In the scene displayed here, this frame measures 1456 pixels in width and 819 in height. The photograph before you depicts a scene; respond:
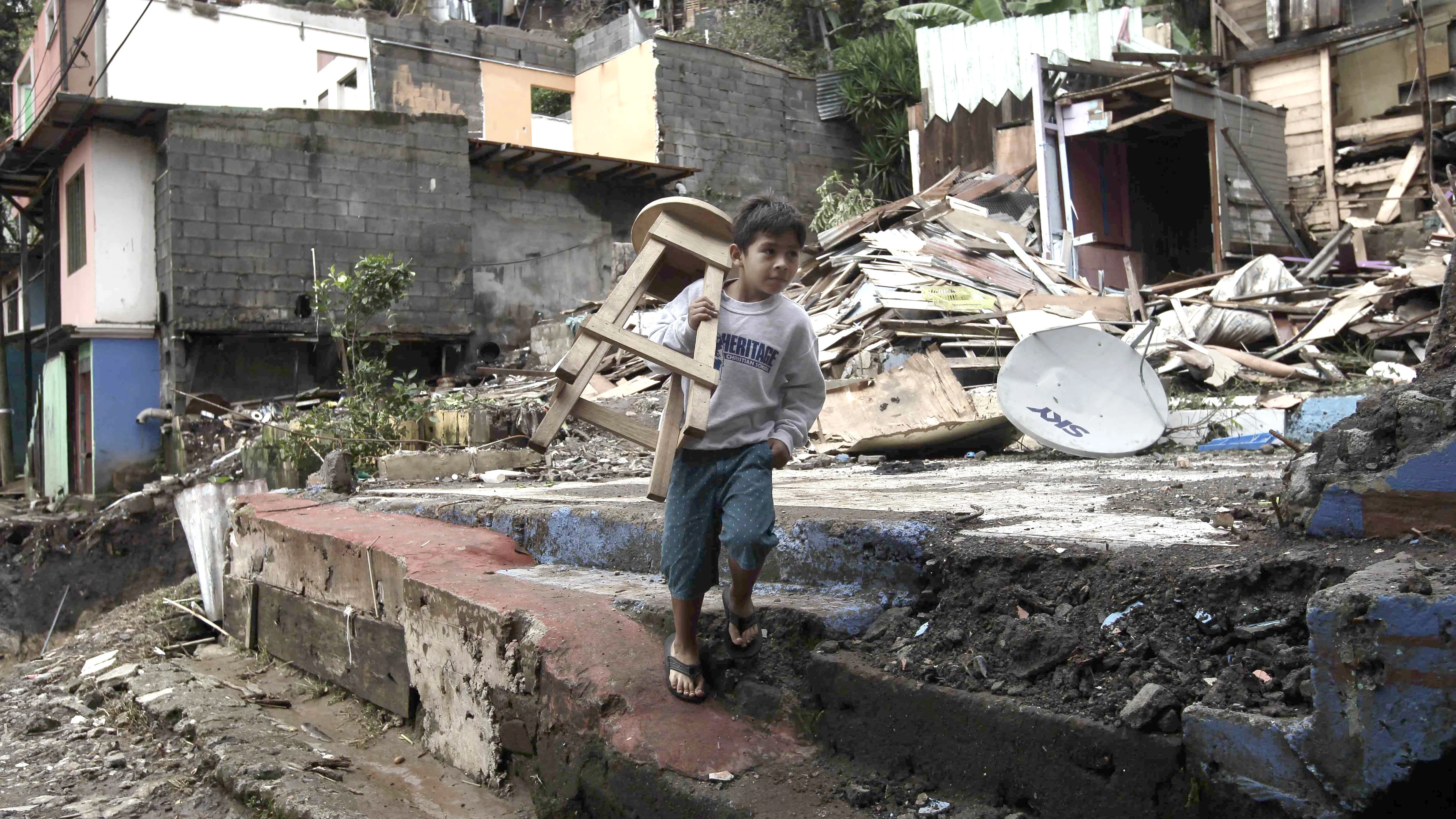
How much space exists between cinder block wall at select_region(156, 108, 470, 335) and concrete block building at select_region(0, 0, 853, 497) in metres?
0.03

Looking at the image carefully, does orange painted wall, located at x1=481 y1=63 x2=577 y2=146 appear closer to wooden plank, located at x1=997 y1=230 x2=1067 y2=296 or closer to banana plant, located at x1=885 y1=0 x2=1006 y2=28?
banana plant, located at x1=885 y1=0 x2=1006 y2=28

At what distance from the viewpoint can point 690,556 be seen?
2.68m

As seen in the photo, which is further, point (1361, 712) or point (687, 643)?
point (687, 643)

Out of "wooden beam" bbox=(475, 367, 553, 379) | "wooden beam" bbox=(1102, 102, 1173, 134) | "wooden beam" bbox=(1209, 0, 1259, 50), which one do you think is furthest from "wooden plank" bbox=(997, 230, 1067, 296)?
"wooden beam" bbox=(475, 367, 553, 379)

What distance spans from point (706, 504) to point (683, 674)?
44 centimetres

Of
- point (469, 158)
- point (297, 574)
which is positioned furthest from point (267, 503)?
point (469, 158)

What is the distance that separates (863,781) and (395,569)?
2.26 meters

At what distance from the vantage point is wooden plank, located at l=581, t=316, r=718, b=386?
2.55m

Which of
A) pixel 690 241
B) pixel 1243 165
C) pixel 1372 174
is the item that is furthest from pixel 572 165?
pixel 690 241

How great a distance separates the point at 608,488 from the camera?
18.3 ft

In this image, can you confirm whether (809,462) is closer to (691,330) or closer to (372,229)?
(691,330)

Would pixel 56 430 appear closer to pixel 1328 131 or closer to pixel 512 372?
pixel 512 372

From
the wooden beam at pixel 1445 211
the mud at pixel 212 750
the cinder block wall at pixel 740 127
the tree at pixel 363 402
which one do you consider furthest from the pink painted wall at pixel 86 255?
the wooden beam at pixel 1445 211

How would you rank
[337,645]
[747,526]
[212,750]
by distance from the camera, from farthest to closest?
[337,645], [212,750], [747,526]
